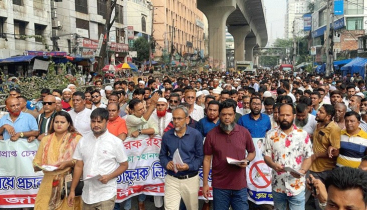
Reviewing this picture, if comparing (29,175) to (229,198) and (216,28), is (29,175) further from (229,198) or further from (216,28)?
(216,28)

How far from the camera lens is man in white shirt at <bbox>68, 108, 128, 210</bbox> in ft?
13.9

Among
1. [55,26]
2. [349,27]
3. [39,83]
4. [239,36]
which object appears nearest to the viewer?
[39,83]

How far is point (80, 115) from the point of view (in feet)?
22.2

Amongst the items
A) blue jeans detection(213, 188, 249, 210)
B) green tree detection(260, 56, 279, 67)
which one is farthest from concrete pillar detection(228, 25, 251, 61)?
green tree detection(260, 56, 279, 67)

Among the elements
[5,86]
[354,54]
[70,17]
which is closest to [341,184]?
[5,86]

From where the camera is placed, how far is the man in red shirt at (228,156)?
4.45 meters

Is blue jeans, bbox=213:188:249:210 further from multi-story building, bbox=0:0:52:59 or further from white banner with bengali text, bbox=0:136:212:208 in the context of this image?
multi-story building, bbox=0:0:52:59

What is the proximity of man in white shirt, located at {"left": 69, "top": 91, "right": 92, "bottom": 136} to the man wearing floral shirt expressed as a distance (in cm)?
334

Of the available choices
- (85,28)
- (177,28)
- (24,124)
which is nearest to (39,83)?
(24,124)

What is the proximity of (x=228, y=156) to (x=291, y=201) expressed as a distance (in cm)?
86

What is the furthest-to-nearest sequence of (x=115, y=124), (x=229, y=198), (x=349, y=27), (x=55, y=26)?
(x=349, y=27), (x=55, y=26), (x=115, y=124), (x=229, y=198)

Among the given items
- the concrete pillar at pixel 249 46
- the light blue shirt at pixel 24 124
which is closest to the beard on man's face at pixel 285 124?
the light blue shirt at pixel 24 124

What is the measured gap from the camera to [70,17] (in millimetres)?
33938

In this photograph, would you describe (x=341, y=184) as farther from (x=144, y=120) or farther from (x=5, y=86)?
(x=5, y=86)
